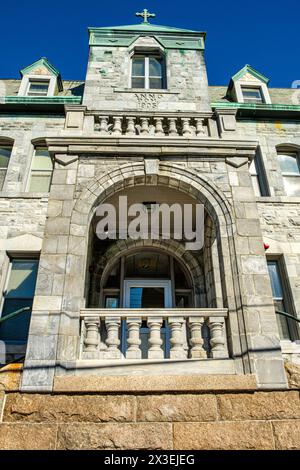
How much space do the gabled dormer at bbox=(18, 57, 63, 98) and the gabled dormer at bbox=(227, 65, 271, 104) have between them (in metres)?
5.67

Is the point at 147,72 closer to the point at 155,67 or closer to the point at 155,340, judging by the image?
the point at 155,67

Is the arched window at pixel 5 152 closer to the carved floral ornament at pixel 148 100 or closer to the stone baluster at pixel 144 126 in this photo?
the carved floral ornament at pixel 148 100

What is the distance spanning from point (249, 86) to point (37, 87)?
272 inches

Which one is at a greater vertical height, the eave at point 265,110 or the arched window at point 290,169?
the eave at point 265,110

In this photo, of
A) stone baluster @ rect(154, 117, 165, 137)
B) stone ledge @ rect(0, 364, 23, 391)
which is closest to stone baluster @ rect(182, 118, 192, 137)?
stone baluster @ rect(154, 117, 165, 137)

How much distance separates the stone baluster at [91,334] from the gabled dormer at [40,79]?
8.18 metres

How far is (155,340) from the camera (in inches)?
196

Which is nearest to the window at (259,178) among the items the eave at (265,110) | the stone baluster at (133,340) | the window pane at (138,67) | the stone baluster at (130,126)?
the eave at (265,110)

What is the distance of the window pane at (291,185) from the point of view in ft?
29.0

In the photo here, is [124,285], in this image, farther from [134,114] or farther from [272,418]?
[272,418]

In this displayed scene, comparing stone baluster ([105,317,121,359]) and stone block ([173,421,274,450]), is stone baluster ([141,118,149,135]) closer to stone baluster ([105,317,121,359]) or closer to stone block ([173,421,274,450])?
stone baluster ([105,317,121,359])

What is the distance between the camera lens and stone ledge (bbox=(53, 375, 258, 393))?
437 cm

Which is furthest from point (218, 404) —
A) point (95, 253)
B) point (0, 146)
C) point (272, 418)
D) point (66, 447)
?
point (0, 146)

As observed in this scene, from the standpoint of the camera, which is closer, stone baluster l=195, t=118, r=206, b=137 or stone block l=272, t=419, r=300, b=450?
stone block l=272, t=419, r=300, b=450
